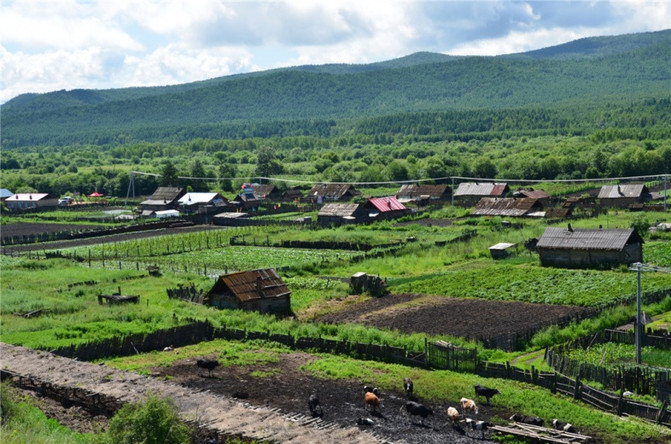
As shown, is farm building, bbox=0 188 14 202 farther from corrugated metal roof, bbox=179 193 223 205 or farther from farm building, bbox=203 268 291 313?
farm building, bbox=203 268 291 313

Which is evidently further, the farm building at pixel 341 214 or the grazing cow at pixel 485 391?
the farm building at pixel 341 214

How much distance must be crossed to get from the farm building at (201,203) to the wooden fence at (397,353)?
64.5 metres

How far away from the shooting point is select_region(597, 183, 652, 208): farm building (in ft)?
313

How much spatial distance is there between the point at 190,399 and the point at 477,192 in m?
83.2

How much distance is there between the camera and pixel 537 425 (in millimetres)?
26297

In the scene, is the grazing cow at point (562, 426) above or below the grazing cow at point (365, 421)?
below

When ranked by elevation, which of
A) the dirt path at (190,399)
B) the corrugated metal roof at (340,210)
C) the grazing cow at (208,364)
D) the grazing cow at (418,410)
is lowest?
the corrugated metal roof at (340,210)

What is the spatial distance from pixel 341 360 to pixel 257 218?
207 ft

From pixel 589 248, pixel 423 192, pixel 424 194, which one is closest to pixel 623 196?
pixel 424 194

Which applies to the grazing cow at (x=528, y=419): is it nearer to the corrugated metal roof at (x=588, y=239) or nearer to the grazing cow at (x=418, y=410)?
the grazing cow at (x=418, y=410)

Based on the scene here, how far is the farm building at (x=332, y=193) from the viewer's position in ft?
373

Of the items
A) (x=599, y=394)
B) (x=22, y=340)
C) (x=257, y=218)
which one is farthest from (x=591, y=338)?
(x=257, y=218)

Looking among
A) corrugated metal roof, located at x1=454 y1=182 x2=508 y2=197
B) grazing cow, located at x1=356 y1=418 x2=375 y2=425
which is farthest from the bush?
corrugated metal roof, located at x1=454 y1=182 x2=508 y2=197

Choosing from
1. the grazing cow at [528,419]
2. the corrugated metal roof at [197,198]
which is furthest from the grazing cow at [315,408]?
the corrugated metal roof at [197,198]
